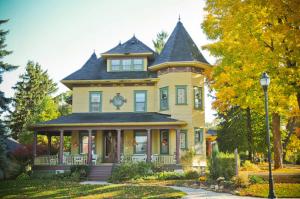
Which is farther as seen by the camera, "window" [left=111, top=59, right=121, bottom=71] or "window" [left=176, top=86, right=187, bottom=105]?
"window" [left=111, top=59, right=121, bottom=71]

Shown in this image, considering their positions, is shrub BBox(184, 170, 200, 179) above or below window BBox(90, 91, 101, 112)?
below

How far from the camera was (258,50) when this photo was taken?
1722 cm

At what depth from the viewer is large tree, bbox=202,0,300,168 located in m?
Answer: 11.8

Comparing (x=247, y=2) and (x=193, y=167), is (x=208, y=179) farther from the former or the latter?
(x=247, y=2)

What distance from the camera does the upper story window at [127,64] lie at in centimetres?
2909

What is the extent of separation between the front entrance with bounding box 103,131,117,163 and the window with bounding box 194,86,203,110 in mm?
7230

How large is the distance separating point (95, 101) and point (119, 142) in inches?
209

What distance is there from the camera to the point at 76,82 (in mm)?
28016

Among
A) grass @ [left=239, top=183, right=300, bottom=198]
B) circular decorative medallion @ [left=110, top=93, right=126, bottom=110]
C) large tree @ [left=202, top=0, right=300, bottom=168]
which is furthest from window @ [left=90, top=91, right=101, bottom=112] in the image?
grass @ [left=239, top=183, right=300, bottom=198]

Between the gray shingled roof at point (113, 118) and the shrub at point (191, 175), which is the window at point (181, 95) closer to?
the gray shingled roof at point (113, 118)

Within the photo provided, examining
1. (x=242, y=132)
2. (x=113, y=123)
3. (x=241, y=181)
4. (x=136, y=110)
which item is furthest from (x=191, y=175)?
(x=242, y=132)

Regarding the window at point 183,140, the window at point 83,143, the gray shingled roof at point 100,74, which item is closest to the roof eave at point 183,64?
the gray shingled roof at point 100,74

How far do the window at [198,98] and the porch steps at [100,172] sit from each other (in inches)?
336

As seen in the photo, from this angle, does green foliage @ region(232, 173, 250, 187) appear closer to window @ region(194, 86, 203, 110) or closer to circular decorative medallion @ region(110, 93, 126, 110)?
window @ region(194, 86, 203, 110)
